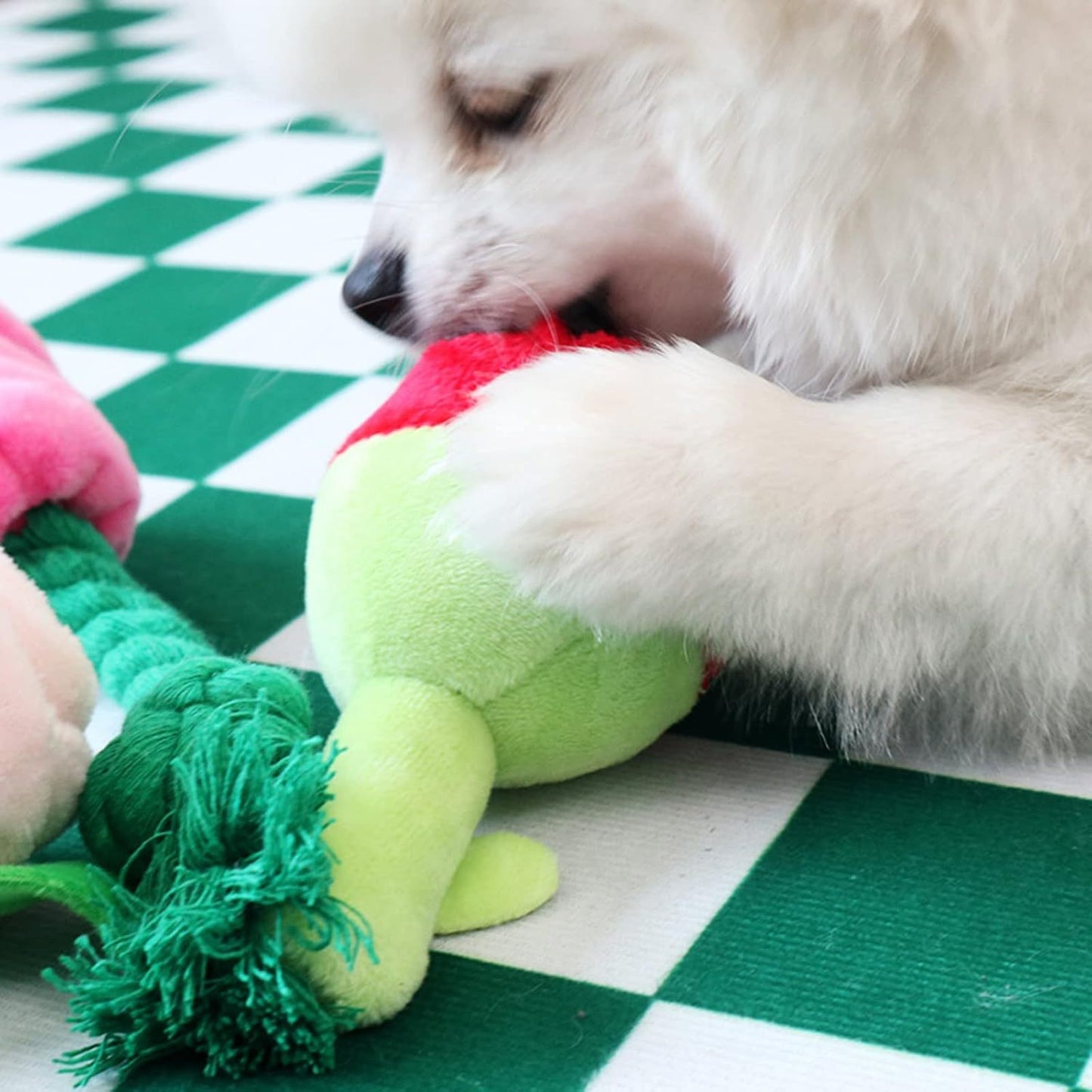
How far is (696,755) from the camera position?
0.94 meters

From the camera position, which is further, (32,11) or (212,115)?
(32,11)

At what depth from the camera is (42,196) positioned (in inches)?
98.5

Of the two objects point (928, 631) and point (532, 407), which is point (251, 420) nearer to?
point (532, 407)

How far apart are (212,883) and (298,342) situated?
109cm

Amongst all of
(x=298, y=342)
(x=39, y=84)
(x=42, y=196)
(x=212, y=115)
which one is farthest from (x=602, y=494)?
(x=39, y=84)

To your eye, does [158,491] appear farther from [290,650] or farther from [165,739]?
[165,739]

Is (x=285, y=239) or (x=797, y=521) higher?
(x=797, y=521)

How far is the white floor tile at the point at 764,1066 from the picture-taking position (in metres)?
0.68

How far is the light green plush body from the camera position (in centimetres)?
76

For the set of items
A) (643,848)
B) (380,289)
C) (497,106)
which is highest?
(497,106)

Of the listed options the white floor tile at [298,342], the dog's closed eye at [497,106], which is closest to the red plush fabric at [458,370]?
the dog's closed eye at [497,106]

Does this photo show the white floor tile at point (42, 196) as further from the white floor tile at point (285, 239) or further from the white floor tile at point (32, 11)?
the white floor tile at point (32, 11)

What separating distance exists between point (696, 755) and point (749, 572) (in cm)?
15

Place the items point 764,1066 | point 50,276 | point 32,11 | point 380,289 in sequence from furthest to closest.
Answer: point 32,11 → point 50,276 → point 380,289 → point 764,1066
